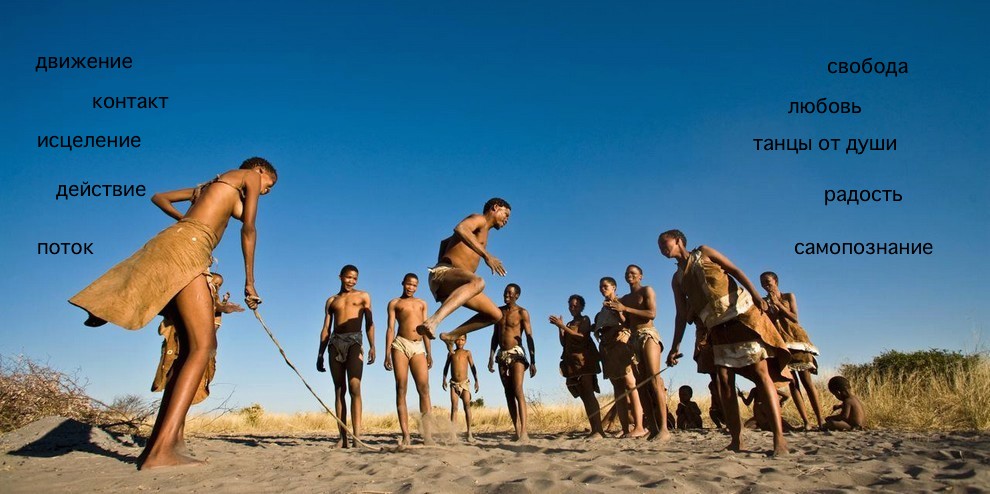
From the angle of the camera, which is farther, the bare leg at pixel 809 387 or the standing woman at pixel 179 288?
the bare leg at pixel 809 387

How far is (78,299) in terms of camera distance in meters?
3.98

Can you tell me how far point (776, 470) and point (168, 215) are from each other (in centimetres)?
495

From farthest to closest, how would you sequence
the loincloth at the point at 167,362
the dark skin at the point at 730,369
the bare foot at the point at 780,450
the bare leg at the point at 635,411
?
the bare leg at the point at 635,411 → the loincloth at the point at 167,362 → the dark skin at the point at 730,369 → the bare foot at the point at 780,450

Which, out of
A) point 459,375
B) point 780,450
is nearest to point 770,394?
point 780,450

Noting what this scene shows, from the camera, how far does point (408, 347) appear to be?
7.72 meters

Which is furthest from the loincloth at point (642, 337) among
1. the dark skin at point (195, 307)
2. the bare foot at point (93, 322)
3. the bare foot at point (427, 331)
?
the bare foot at point (93, 322)

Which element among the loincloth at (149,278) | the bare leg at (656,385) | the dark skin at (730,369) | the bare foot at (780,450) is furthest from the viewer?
the bare leg at (656,385)

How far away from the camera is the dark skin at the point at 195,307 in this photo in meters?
4.26

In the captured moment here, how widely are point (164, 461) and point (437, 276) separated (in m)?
2.70

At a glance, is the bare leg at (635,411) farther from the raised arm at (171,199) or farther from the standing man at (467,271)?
the raised arm at (171,199)

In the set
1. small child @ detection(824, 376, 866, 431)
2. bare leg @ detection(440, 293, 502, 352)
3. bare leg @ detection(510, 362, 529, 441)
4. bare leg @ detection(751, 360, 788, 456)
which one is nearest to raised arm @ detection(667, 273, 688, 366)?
bare leg @ detection(751, 360, 788, 456)

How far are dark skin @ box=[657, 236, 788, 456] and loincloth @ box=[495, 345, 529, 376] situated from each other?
9.17 feet

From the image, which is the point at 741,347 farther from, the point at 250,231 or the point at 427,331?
the point at 250,231

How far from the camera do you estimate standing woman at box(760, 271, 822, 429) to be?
8.20 meters
